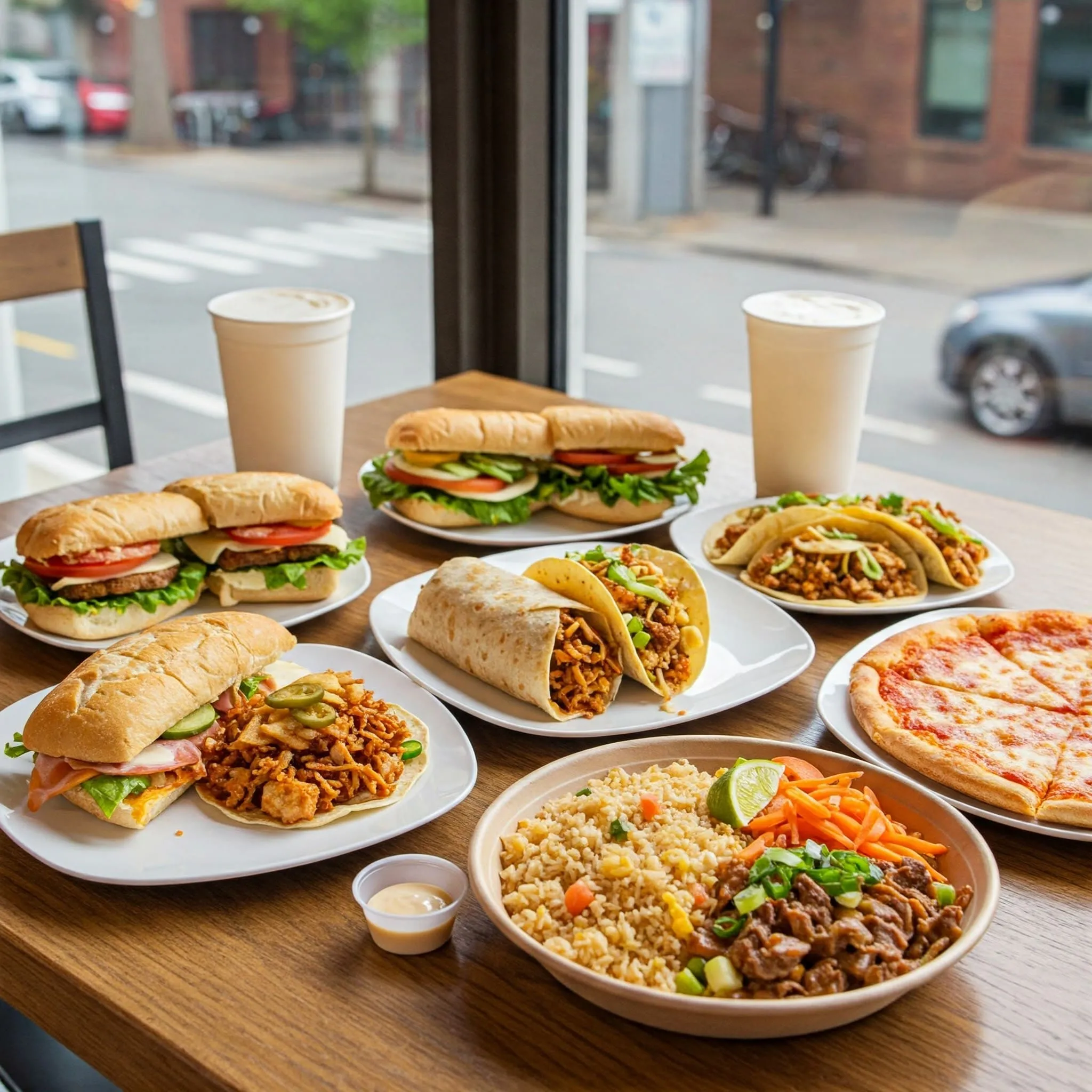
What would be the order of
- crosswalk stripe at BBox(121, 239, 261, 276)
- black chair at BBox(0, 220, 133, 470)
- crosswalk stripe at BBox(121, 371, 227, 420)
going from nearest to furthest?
black chair at BBox(0, 220, 133, 470) → crosswalk stripe at BBox(121, 239, 261, 276) → crosswalk stripe at BBox(121, 371, 227, 420)

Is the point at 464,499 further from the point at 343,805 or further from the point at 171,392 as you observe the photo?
the point at 171,392

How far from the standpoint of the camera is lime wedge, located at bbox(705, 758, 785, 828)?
48.3 inches

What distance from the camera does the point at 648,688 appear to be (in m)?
1.62

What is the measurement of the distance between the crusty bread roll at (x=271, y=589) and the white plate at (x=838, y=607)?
22.2 inches

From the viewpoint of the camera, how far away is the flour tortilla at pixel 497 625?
155 centimetres

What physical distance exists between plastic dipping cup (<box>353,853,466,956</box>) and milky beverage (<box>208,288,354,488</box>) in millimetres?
1136

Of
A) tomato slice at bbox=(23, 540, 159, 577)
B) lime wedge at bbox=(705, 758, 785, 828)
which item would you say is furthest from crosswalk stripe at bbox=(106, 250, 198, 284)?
lime wedge at bbox=(705, 758, 785, 828)

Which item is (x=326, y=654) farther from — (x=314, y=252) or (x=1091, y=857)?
(x=314, y=252)

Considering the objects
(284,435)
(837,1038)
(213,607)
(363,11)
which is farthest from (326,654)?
(363,11)

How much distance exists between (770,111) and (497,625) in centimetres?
201

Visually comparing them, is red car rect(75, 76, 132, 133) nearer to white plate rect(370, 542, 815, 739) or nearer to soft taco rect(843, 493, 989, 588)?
white plate rect(370, 542, 815, 739)

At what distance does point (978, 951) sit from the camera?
3.88 feet

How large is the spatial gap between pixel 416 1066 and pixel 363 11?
331 centimetres

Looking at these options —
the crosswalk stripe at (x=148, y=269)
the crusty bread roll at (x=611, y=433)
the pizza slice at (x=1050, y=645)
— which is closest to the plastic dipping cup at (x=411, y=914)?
the pizza slice at (x=1050, y=645)
